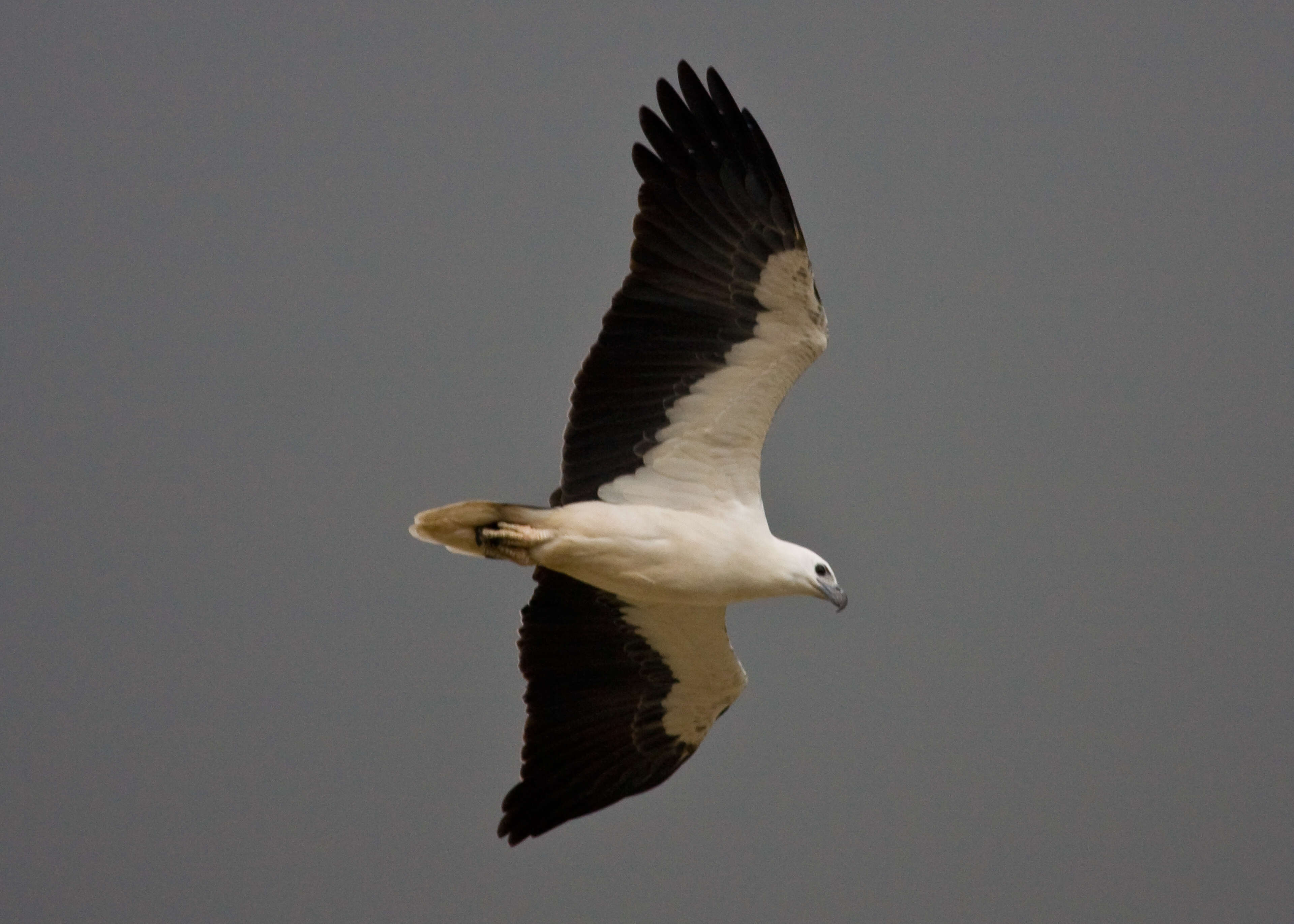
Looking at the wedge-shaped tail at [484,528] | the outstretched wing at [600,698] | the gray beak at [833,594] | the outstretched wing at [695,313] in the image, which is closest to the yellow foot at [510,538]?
the wedge-shaped tail at [484,528]

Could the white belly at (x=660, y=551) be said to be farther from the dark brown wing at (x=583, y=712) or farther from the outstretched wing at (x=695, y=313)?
the dark brown wing at (x=583, y=712)

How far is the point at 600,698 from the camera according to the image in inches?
321

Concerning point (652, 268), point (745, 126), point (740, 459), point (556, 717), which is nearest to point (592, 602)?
point (556, 717)

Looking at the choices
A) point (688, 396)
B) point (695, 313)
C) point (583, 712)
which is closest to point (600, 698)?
point (583, 712)

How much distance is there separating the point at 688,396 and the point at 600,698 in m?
1.77

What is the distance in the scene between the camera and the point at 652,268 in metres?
7.02

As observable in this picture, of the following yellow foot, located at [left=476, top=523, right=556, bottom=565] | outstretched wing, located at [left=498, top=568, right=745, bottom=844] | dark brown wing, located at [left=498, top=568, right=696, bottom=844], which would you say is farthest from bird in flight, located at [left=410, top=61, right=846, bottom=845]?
dark brown wing, located at [left=498, top=568, right=696, bottom=844]

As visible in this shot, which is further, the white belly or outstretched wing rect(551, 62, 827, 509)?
the white belly

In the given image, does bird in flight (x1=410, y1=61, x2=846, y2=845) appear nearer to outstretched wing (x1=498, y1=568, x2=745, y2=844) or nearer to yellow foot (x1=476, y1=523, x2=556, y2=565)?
yellow foot (x1=476, y1=523, x2=556, y2=565)

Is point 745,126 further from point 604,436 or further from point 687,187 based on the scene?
point 604,436

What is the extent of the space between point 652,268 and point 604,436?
82 centimetres

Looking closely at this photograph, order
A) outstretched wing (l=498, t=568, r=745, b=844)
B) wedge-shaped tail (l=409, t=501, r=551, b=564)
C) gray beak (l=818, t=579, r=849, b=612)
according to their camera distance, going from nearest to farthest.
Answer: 1. wedge-shaped tail (l=409, t=501, r=551, b=564)
2. gray beak (l=818, t=579, r=849, b=612)
3. outstretched wing (l=498, t=568, r=745, b=844)

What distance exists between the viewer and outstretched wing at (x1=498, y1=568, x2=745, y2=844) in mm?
8008

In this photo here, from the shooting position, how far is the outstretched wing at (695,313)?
702 centimetres
